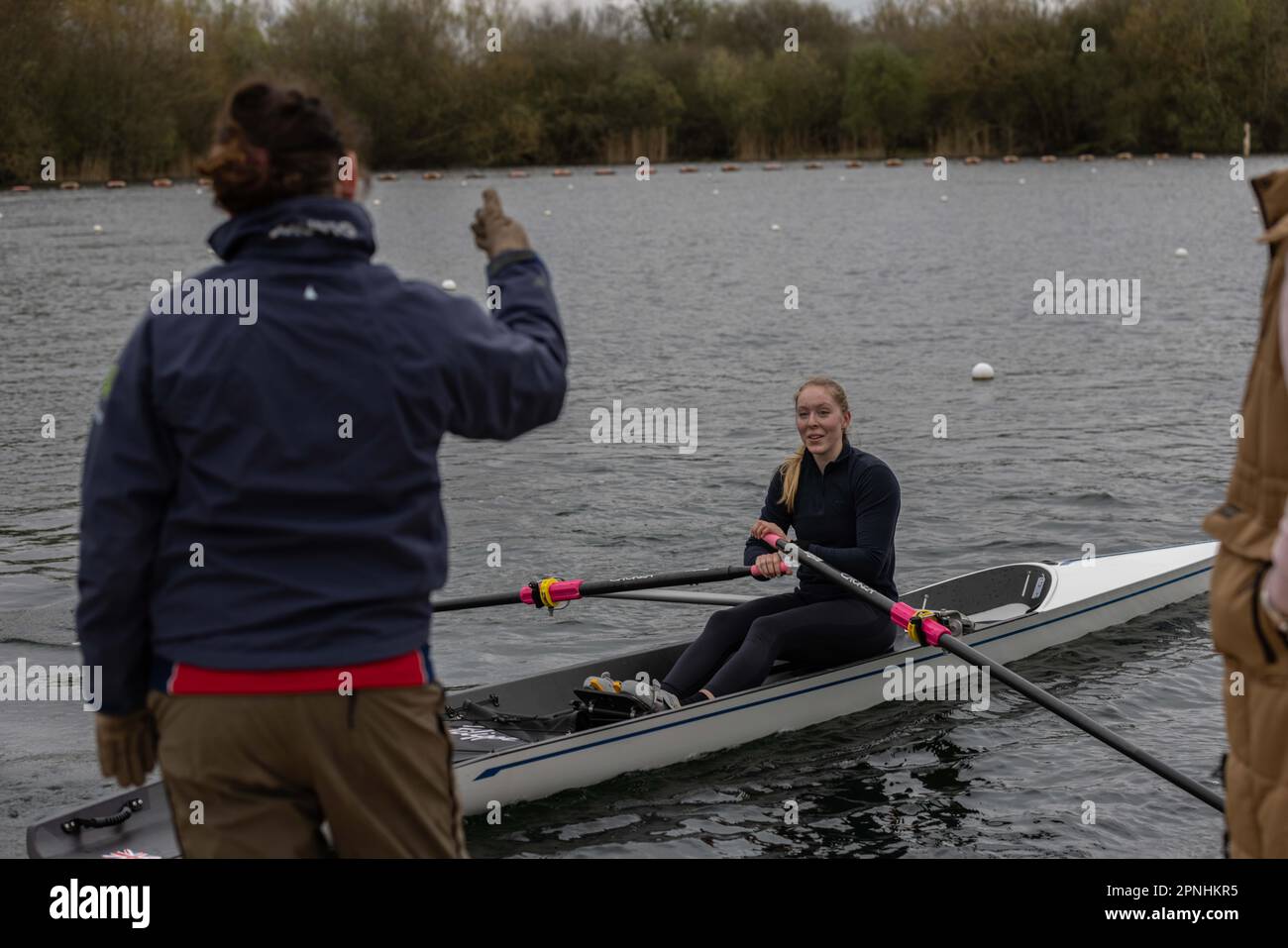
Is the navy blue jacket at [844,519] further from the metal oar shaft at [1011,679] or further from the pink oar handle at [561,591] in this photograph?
the pink oar handle at [561,591]

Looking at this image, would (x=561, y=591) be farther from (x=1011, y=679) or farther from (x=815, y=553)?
(x=1011, y=679)

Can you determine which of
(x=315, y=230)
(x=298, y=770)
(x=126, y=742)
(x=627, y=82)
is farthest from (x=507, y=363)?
(x=627, y=82)

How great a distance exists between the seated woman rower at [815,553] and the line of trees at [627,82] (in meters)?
64.7

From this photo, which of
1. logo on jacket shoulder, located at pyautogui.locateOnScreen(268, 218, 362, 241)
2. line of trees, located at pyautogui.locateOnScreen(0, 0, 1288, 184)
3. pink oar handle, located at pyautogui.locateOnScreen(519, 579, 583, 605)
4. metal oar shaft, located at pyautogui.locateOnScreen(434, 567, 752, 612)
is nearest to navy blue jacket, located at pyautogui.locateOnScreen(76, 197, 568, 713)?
logo on jacket shoulder, located at pyautogui.locateOnScreen(268, 218, 362, 241)

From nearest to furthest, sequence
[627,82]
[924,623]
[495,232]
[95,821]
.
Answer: [495,232]
[95,821]
[924,623]
[627,82]

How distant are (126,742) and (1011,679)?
4.92 m

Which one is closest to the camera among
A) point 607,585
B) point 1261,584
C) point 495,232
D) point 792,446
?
point 1261,584

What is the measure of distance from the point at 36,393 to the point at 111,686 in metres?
19.7

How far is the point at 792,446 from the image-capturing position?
17.2 m

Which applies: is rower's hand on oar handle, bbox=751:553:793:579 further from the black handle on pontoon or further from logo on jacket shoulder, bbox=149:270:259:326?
logo on jacket shoulder, bbox=149:270:259:326

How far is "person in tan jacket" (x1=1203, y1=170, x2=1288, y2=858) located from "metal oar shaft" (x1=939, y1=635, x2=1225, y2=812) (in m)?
3.94

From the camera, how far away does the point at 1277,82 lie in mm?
75125

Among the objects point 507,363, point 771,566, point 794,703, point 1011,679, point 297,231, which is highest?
point 297,231
